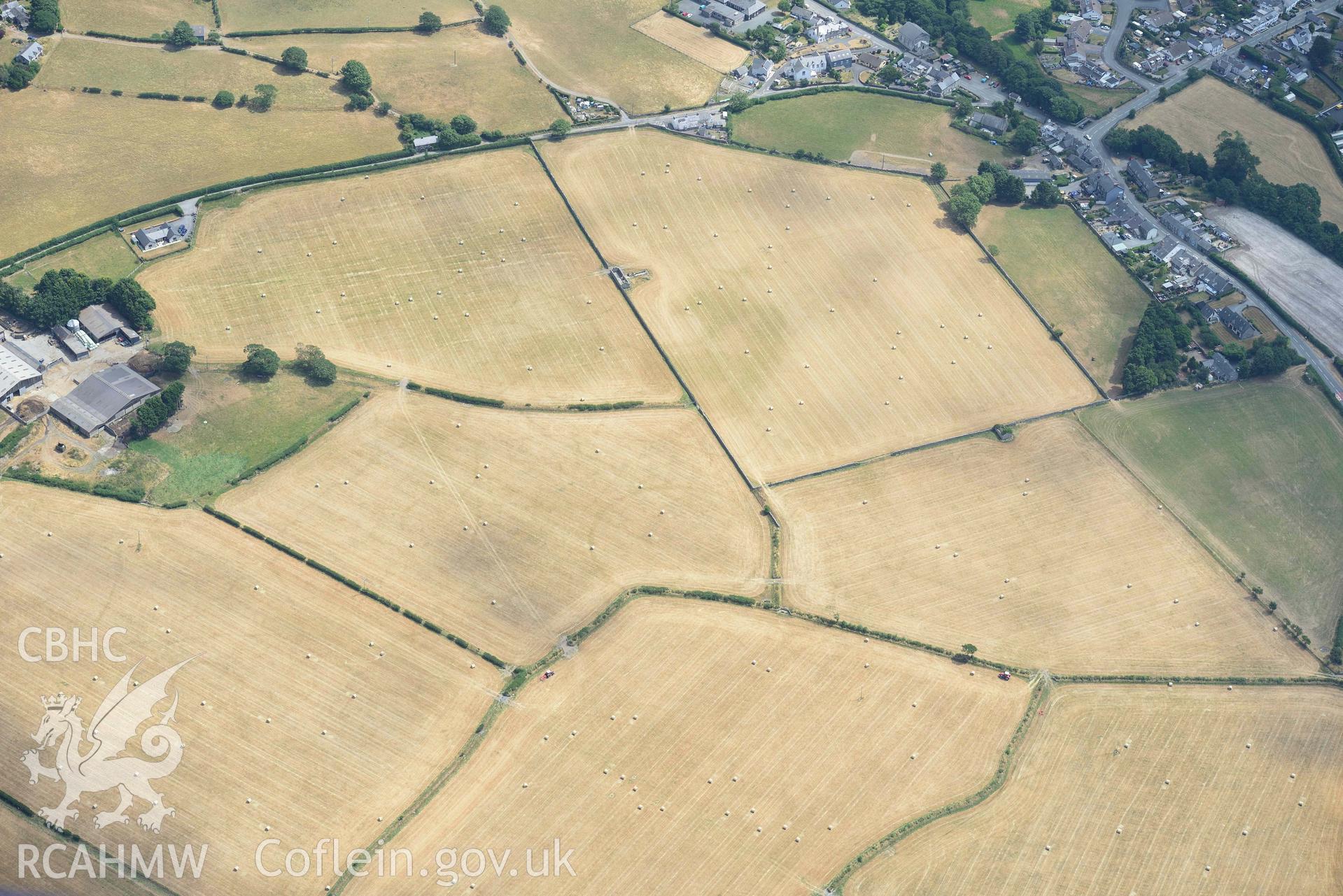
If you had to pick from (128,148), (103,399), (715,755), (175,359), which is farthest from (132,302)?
(715,755)

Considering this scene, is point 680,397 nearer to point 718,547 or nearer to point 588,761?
point 718,547

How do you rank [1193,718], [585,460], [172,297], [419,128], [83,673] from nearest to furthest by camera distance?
[83,673], [1193,718], [585,460], [172,297], [419,128]

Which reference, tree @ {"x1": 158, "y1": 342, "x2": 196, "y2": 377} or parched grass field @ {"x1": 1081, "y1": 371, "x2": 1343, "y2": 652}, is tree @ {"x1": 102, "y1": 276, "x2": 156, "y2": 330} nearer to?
tree @ {"x1": 158, "y1": 342, "x2": 196, "y2": 377}

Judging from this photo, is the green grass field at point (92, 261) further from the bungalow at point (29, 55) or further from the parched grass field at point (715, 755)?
the parched grass field at point (715, 755)

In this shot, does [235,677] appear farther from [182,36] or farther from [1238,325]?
[1238,325]

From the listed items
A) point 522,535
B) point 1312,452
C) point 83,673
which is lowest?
point 83,673

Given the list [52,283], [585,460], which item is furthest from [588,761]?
[52,283]

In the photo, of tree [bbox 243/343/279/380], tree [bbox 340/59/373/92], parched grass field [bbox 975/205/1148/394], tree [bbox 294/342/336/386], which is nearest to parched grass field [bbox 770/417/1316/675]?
parched grass field [bbox 975/205/1148/394]
